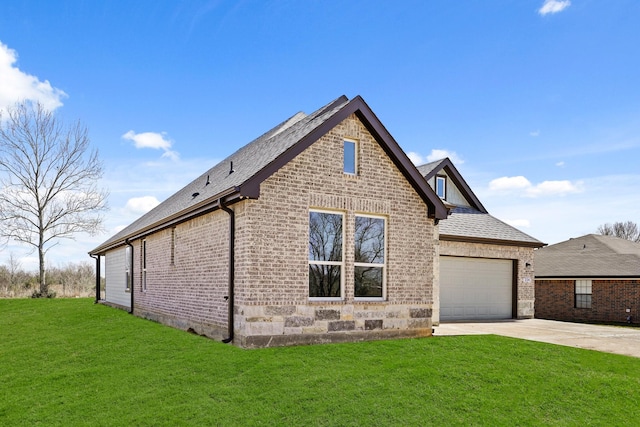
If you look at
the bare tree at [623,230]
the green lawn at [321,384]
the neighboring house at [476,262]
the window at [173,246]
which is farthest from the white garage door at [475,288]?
the bare tree at [623,230]

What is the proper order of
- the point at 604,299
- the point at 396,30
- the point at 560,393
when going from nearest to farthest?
1. the point at 560,393
2. the point at 396,30
3. the point at 604,299

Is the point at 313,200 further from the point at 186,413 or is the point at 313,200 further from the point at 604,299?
the point at 604,299

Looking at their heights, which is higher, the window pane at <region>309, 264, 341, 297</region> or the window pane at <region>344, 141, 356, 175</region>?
the window pane at <region>344, 141, 356, 175</region>

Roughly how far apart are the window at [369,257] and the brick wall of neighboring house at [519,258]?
7060 millimetres

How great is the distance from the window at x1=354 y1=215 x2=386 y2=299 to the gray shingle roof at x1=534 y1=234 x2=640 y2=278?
15088mm

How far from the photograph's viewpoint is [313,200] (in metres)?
11.0

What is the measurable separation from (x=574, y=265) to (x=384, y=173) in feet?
54.7

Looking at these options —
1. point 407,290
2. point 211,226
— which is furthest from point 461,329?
point 211,226

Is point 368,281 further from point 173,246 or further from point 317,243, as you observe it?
point 173,246

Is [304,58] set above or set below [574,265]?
above

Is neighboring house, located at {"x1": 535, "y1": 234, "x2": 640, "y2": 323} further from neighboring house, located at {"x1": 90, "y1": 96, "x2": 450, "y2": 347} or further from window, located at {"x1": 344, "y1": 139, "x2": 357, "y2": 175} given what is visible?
window, located at {"x1": 344, "y1": 139, "x2": 357, "y2": 175}

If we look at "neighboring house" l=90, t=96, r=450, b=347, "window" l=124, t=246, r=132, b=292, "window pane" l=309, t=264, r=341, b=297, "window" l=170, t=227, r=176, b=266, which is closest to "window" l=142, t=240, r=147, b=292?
"window" l=124, t=246, r=132, b=292

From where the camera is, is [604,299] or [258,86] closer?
[258,86]

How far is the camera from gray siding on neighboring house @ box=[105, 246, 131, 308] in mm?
21231
